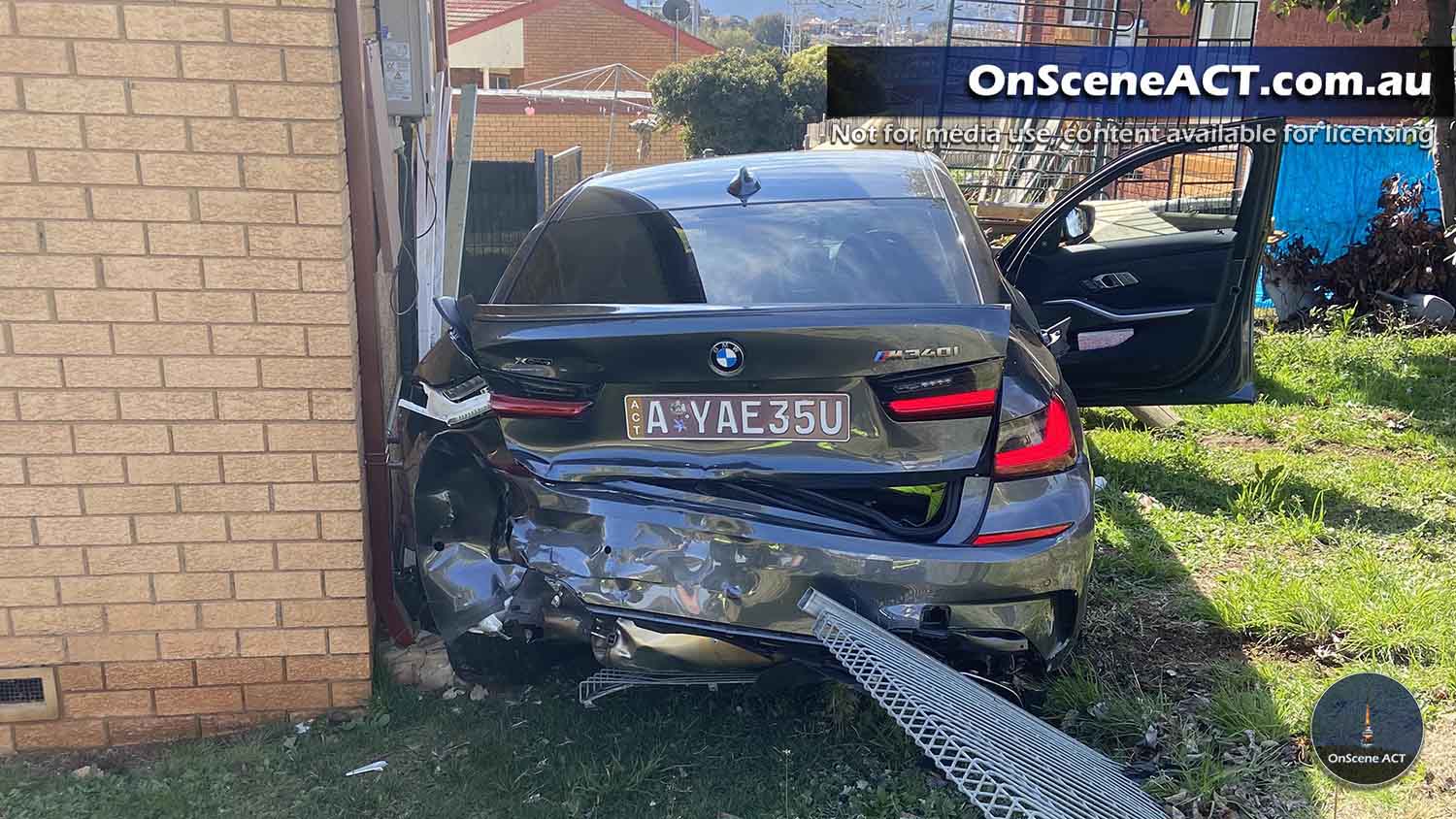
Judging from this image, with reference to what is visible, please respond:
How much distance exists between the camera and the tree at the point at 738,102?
26.9 m

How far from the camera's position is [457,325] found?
10.5ft

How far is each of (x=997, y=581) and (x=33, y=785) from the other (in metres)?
2.63

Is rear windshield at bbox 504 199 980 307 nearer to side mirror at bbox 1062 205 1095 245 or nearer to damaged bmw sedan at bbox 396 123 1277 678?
damaged bmw sedan at bbox 396 123 1277 678

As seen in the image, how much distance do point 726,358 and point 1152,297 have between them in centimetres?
321

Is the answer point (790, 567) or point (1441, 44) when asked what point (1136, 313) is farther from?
point (1441, 44)

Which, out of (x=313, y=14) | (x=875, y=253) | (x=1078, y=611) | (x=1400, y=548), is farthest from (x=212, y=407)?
(x=1400, y=548)

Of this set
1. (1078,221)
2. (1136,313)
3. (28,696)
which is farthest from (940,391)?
(1136,313)

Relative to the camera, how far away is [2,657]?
3.18 meters

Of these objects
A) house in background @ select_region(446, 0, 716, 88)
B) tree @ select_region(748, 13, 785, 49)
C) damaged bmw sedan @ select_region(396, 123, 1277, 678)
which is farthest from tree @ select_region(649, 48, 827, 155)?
tree @ select_region(748, 13, 785, 49)

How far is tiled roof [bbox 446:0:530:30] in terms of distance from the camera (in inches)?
1513

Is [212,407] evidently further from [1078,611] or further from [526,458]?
[1078,611]

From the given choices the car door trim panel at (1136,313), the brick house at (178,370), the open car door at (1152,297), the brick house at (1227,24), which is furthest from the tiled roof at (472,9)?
the brick house at (178,370)

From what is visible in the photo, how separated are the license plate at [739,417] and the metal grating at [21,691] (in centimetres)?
192

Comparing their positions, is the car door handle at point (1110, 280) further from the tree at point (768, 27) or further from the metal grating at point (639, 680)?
the tree at point (768, 27)
